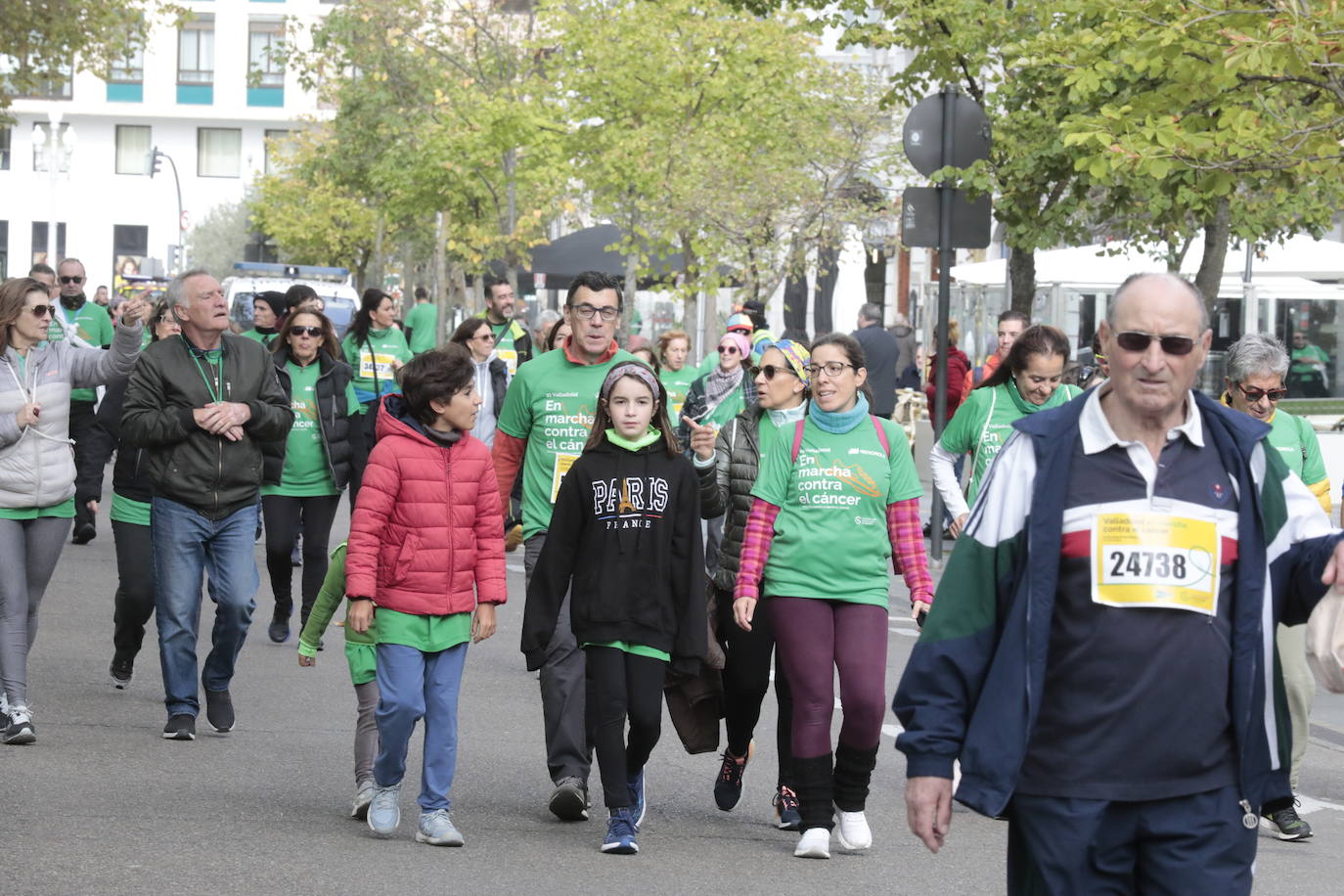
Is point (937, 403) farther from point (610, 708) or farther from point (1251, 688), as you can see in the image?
point (1251, 688)

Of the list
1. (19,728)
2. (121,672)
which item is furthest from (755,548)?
(121,672)

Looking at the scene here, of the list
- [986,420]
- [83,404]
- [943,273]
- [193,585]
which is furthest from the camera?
[83,404]

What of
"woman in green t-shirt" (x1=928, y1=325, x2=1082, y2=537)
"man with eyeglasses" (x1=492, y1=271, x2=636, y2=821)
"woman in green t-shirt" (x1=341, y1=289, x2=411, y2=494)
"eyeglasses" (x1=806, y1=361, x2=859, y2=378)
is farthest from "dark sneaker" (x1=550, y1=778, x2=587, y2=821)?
"woman in green t-shirt" (x1=341, y1=289, x2=411, y2=494)

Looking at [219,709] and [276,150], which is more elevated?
[276,150]

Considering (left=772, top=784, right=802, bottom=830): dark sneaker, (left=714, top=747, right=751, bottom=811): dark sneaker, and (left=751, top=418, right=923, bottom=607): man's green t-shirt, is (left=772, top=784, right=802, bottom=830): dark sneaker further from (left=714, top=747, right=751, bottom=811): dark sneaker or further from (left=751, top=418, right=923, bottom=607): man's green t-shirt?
(left=751, top=418, right=923, bottom=607): man's green t-shirt

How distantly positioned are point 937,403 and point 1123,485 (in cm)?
1075

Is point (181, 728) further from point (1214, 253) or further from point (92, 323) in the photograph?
point (1214, 253)

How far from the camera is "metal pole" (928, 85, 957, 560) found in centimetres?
→ 1410

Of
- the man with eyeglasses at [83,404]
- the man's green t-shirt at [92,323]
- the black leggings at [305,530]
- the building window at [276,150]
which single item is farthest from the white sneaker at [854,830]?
the building window at [276,150]

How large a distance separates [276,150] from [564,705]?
61.5m

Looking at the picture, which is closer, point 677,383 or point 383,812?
point 383,812

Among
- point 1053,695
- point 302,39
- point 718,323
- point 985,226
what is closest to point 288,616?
point 985,226

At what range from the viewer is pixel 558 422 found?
25.3 feet

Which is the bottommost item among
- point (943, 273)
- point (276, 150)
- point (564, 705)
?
point (564, 705)
